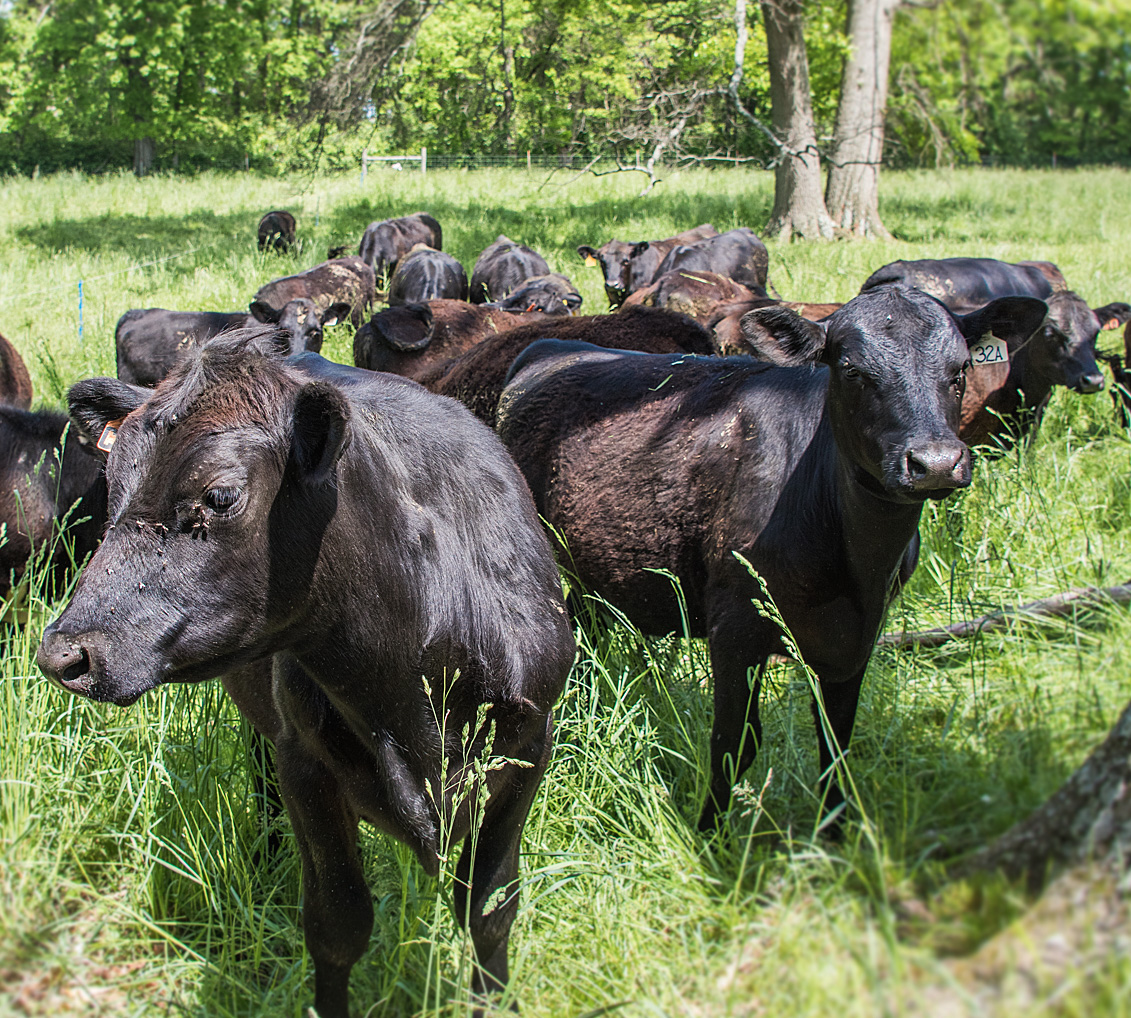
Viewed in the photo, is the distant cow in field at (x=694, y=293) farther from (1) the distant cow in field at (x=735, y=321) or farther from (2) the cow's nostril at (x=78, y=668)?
(2) the cow's nostril at (x=78, y=668)

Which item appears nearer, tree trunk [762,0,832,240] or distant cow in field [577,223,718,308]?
distant cow in field [577,223,718,308]

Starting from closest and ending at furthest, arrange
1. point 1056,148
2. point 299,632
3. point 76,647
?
point 76,647 < point 299,632 < point 1056,148

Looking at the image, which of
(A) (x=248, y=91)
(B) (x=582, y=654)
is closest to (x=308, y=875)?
(B) (x=582, y=654)

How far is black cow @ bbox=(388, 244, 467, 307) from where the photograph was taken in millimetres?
15172

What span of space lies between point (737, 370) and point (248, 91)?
39379 mm

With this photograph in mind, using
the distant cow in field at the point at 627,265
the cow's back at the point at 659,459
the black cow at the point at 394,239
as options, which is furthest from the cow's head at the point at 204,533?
the black cow at the point at 394,239

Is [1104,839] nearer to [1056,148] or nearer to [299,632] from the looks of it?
[299,632]

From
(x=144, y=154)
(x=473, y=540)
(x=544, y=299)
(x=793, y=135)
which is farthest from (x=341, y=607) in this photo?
(x=144, y=154)

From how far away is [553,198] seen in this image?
26.4 meters

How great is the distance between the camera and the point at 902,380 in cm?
325

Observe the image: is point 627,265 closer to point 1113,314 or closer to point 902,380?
point 1113,314

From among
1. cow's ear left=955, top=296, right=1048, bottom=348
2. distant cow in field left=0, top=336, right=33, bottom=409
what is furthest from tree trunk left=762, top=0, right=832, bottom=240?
cow's ear left=955, top=296, right=1048, bottom=348

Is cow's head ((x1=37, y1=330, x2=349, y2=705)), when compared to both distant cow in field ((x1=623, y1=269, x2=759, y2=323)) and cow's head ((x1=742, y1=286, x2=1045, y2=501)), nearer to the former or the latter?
cow's head ((x1=742, y1=286, x2=1045, y2=501))

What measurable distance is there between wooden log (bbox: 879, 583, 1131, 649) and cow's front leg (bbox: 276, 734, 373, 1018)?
1986mm
